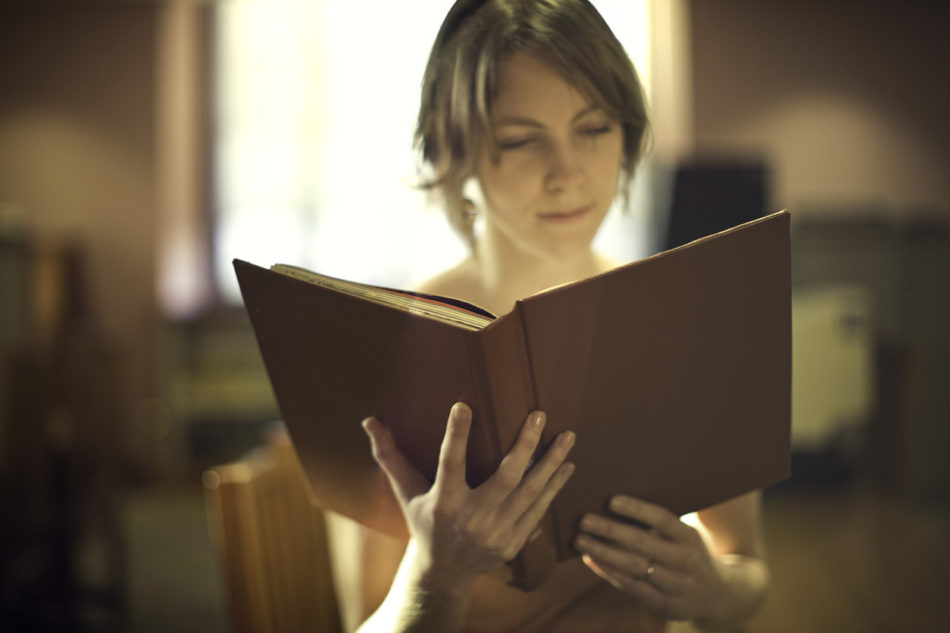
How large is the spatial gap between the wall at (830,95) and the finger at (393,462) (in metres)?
4.12

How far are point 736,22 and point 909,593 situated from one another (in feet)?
12.2

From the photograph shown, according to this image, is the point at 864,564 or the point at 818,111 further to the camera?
the point at 818,111

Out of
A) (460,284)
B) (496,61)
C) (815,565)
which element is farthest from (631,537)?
(815,565)

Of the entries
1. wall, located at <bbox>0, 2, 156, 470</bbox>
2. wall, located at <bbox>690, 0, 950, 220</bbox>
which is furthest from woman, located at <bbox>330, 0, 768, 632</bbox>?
wall, located at <bbox>0, 2, 156, 470</bbox>

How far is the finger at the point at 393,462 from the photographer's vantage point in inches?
18.5

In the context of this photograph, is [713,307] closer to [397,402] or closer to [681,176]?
[397,402]

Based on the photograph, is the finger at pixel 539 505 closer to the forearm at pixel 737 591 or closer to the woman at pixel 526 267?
the woman at pixel 526 267

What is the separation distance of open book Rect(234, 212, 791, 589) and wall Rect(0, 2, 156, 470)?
4.09 metres

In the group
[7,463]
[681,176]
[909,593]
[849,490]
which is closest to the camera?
[909,593]

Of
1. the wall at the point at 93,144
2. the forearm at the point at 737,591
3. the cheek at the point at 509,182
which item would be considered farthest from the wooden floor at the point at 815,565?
the wall at the point at 93,144

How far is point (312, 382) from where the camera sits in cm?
49

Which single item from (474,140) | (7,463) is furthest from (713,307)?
(7,463)

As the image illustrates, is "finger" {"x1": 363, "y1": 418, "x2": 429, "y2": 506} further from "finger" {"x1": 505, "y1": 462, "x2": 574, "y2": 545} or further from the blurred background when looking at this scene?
the blurred background

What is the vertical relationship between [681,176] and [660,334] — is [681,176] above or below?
above
